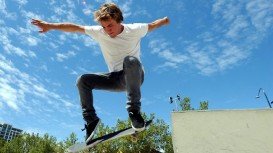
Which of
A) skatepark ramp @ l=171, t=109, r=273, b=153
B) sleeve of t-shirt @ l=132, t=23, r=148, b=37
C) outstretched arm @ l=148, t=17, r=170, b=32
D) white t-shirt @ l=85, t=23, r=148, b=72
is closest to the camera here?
white t-shirt @ l=85, t=23, r=148, b=72

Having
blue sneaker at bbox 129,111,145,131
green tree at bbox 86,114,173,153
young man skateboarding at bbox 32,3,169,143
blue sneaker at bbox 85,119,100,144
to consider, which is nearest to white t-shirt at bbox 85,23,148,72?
young man skateboarding at bbox 32,3,169,143

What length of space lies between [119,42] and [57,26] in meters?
1.19

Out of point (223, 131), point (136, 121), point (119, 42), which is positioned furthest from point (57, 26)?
point (223, 131)

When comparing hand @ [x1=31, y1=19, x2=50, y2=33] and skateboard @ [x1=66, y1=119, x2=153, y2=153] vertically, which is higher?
hand @ [x1=31, y1=19, x2=50, y2=33]

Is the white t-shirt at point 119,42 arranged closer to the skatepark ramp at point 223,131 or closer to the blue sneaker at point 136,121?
the blue sneaker at point 136,121

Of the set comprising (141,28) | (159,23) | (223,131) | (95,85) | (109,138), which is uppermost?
(223,131)

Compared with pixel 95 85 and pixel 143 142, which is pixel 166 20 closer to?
pixel 95 85

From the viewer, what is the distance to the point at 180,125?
43.2 feet

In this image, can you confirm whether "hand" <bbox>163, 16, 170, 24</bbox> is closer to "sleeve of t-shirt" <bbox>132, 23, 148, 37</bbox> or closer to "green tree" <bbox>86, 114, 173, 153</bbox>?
"sleeve of t-shirt" <bbox>132, 23, 148, 37</bbox>

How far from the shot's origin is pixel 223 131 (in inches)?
526

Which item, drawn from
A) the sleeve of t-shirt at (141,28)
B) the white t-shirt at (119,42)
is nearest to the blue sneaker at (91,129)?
the white t-shirt at (119,42)

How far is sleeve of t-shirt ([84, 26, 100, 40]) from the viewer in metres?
5.43

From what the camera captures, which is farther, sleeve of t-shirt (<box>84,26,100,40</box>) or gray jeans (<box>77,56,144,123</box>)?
sleeve of t-shirt (<box>84,26,100,40</box>)

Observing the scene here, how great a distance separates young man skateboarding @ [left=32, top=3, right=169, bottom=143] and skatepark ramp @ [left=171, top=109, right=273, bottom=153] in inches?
296
